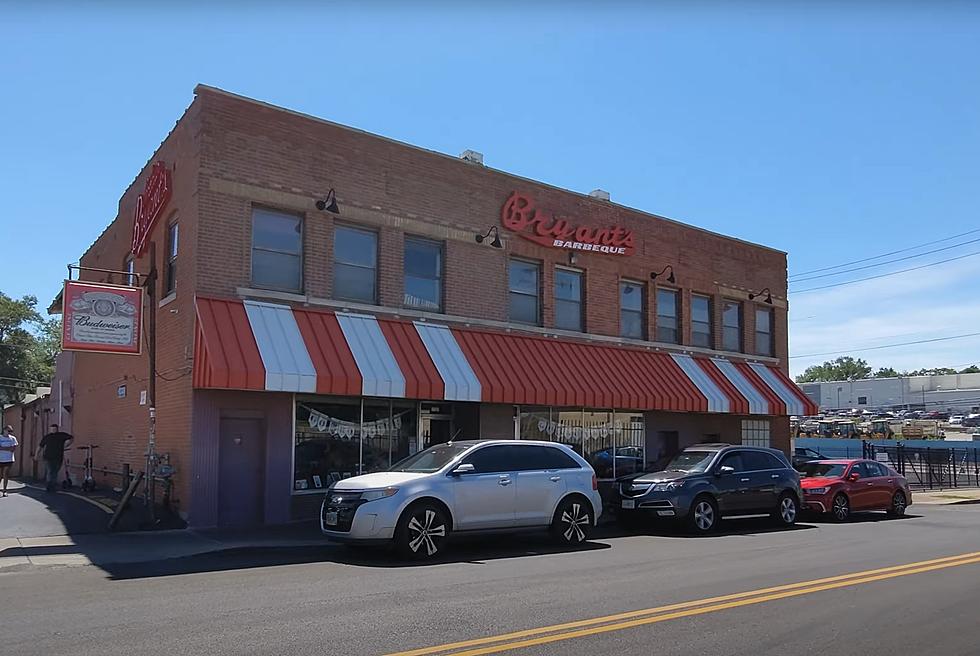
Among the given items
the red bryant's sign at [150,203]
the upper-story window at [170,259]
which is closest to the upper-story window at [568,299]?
A: the upper-story window at [170,259]

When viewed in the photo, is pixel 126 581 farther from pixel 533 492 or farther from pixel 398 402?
pixel 398 402

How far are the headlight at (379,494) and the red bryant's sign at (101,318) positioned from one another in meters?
6.07

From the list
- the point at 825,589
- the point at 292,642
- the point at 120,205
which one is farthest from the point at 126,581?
the point at 120,205

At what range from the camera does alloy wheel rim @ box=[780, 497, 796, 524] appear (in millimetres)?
17594

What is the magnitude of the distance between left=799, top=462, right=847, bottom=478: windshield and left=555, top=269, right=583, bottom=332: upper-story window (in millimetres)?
6341

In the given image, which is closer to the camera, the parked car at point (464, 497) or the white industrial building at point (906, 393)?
the parked car at point (464, 497)

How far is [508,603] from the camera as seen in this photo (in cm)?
863

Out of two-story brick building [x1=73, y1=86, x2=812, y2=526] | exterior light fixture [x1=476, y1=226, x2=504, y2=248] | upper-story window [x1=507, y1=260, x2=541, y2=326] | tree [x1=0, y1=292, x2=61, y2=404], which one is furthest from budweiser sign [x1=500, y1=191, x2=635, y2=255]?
tree [x1=0, y1=292, x2=61, y2=404]

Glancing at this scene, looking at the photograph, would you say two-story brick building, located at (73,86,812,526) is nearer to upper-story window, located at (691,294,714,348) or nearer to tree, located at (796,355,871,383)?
upper-story window, located at (691,294,714,348)

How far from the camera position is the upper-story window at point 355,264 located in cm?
1714

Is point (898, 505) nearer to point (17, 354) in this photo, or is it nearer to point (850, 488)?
point (850, 488)

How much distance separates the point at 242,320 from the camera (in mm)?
15016

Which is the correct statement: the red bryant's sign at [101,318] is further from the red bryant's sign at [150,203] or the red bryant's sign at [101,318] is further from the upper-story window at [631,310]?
the upper-story window at [631,310]

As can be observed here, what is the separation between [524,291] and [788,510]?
7507 millimetres
